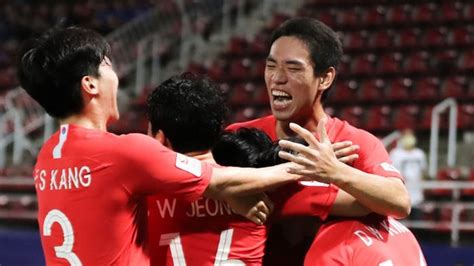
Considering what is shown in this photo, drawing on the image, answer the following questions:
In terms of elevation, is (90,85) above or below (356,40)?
above

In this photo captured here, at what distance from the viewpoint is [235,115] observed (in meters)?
12.2

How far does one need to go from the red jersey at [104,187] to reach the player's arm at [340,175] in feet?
1.00

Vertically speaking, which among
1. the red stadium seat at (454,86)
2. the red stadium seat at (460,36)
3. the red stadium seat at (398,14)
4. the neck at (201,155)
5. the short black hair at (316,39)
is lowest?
the red stadium seat at (454,86)

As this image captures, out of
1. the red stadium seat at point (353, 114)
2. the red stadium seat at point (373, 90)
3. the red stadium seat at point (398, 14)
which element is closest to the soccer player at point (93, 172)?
the red stadium seat at point (353, 114)

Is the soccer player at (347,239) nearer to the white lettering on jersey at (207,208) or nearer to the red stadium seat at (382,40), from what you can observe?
the white lettering on jersey at (207,208)

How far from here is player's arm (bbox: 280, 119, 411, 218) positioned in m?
2.84

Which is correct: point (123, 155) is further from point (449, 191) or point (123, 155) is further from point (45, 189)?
point (449, 191)

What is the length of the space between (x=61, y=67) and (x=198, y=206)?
24.8 inches

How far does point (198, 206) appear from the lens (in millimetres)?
2943

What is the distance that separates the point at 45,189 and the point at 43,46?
1.52 feet

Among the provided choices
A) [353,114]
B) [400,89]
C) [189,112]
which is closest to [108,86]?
[189,112]

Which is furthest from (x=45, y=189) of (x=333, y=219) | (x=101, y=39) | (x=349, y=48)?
(x=349, y=48)

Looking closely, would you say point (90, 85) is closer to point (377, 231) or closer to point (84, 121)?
point (84, 121)

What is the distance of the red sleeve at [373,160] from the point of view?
3.04 metres
